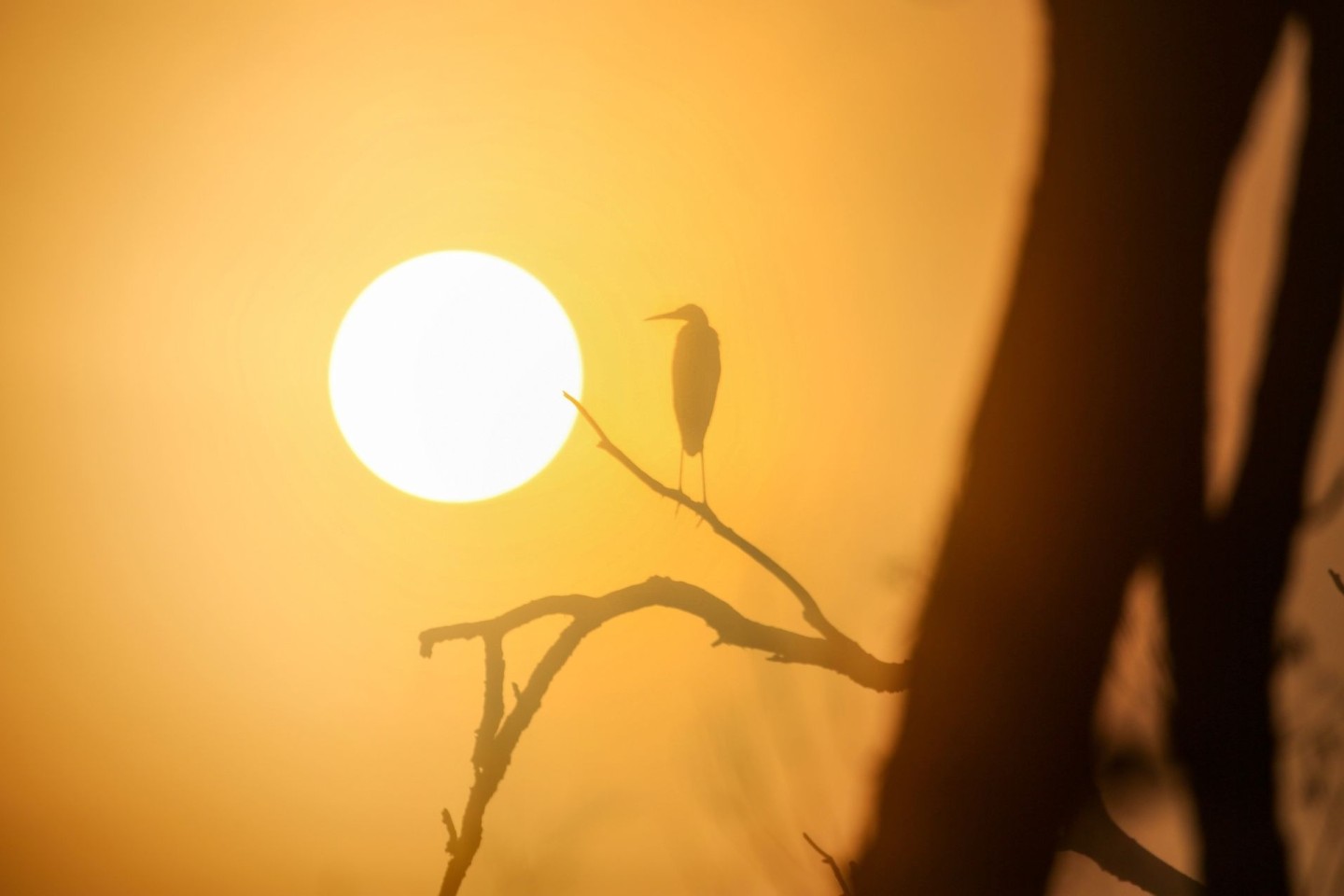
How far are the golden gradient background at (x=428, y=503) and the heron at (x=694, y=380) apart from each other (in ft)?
0.30

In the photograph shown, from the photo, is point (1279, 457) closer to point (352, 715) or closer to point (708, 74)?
point (708, 74)

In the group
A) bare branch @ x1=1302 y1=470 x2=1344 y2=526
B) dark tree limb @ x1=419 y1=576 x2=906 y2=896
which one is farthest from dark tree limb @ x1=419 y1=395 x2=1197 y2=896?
bare branch @ x1=1302 y1=470 x2=1344 y2=526

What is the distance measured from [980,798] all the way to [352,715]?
577mm

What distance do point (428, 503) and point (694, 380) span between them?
31 cm

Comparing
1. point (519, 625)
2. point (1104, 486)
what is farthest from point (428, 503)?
point (1104, 486)

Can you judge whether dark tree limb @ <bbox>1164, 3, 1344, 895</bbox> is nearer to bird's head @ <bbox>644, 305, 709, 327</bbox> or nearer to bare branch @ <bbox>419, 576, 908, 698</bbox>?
bare branch @ <bbox>419, 576, 908, 698</bbox>

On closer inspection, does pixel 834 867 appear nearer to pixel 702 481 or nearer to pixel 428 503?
pixel 702 481

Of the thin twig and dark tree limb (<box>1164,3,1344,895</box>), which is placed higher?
dark tree limb (<box>1164,3,1344,895</box>)

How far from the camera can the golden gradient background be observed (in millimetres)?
811

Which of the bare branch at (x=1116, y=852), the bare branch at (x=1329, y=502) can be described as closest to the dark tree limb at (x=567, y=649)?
the bare branch at (x=1116, y=852)

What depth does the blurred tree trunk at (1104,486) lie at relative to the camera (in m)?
0.57

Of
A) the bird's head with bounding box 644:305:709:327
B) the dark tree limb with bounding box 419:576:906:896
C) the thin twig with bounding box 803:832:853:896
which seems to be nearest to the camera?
the dark tree limb with bounding box 419:576:906:896

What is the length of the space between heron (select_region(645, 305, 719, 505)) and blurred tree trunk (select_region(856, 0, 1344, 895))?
0.75ft

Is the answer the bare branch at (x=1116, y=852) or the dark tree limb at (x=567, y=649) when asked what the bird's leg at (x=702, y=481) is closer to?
the dark tree limb at (x=567, y=649)
